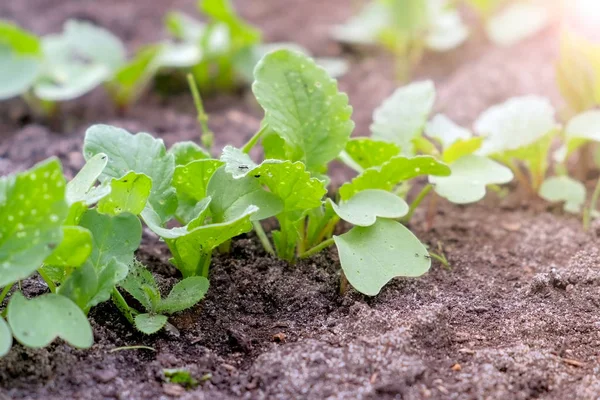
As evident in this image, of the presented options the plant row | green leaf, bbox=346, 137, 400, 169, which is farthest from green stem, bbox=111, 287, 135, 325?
green leaf, bbox=346, 137, 400, 169

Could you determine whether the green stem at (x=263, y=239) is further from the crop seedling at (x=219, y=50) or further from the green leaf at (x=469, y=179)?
the crop seedling at (x=219, y=50)

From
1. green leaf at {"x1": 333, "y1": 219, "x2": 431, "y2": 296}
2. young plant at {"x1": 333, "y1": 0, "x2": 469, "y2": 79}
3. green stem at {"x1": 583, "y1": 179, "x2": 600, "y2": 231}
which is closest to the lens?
green leaf at {"x1": 333, "y1": 219, "x2": 431, "y2": 296}

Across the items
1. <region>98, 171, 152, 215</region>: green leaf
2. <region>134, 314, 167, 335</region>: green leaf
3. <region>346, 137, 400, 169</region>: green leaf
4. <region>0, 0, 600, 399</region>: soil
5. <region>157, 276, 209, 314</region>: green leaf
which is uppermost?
<region>98, 171, 152, 215</region>: green leaf

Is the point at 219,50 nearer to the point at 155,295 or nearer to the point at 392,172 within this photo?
the point at 392,172

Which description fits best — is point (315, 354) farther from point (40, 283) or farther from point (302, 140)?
point (40, 283)

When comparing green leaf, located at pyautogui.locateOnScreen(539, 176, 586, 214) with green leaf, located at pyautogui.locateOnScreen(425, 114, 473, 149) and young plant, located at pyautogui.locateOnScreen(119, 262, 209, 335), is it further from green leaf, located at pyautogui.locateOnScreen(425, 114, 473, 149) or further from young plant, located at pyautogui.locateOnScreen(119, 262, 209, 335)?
young plant, located at pyautogui.locateOnScreen(119, 262, 209, 335)

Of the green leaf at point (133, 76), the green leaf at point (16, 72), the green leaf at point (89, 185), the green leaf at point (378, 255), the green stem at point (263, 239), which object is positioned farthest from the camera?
the green leaf at point (133, 76)

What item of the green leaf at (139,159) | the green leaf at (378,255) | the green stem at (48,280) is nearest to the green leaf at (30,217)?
the green stem at (48,280)

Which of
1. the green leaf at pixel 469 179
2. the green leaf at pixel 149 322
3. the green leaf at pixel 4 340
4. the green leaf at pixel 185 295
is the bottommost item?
the green leaf at pixel 149 322

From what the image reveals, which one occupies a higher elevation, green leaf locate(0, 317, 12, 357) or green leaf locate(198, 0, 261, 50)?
green leaf locate(198, 0, 261, 50)
